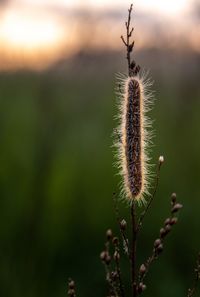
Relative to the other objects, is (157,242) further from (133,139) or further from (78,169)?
(78,169)

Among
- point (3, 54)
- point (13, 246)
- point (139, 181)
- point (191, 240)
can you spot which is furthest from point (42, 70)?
point (139, 181)

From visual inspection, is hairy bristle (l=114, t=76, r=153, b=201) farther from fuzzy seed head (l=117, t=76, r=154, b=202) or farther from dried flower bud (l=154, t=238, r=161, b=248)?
dried flower bud (l=154, t=238, r=161, b=248)

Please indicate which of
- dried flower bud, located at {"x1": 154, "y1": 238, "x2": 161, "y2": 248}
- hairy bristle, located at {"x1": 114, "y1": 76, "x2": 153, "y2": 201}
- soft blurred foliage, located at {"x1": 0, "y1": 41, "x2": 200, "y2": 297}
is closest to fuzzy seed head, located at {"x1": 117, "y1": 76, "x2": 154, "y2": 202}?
hairy bristle, located at {"x1": 114, "y1": 76, "x2": 153, "y2": 201}

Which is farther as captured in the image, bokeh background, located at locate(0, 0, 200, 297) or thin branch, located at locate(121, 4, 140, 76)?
bokeh background, located at locate(0, 0, 200, 297)

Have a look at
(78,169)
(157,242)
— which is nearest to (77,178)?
(78,169)

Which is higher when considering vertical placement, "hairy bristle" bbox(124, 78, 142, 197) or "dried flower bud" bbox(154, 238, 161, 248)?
"hairy bristle" bbox(124, 78, 142, 197)

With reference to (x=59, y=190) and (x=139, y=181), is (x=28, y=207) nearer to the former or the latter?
(x=59, y=190)
